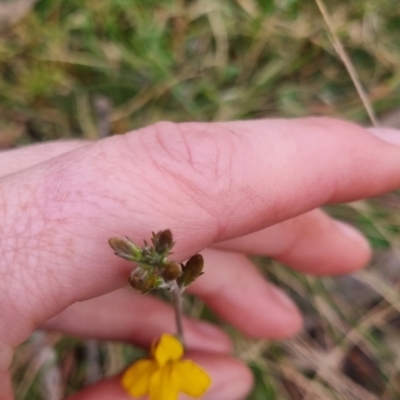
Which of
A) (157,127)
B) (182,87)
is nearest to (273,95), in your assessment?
(182,87)

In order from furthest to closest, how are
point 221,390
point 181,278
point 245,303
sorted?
point 245,303
point 221,390
point 181,278

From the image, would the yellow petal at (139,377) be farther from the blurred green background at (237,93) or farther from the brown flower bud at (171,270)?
the blurred green background at (237,93)

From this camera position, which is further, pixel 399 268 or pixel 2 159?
pixel 399 268

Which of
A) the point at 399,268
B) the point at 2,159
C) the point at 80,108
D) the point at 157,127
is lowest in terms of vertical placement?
the point at 399,268

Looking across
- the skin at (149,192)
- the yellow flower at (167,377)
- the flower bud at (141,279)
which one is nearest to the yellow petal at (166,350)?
the yellow flower at (167,377)

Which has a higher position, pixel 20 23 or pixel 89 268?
pixel 20 23

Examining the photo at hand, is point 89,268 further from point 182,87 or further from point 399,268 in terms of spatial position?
point 399,268

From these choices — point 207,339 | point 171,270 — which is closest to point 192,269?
point 171,270
